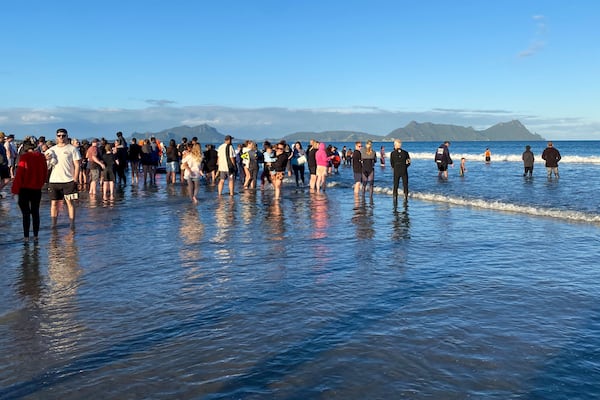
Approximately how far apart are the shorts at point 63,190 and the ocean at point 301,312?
81 cm

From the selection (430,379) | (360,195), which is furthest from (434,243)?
(360,195)

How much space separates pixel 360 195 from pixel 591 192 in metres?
9.46

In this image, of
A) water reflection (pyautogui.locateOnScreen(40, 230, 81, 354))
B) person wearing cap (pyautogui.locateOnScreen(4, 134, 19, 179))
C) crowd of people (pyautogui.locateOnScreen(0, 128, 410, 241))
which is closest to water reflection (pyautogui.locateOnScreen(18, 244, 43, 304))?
water reflection (pyautogui.locateOnScreen(40, 230, 81, 354))

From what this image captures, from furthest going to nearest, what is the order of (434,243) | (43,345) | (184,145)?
(184,145) → (434,243) → (43,345)

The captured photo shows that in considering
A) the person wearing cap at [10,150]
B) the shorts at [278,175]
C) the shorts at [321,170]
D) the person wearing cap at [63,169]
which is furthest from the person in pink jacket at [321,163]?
the person wearing cap at [10,150]

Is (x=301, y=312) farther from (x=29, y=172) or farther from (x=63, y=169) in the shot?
(x=63, y=169)

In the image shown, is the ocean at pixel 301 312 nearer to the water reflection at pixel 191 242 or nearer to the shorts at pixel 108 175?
the water reflection at pixel 191 242

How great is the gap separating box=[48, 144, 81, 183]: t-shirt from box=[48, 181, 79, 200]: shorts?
0.28 feet

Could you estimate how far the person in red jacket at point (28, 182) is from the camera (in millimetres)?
9836

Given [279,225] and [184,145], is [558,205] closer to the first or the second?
[279,225]

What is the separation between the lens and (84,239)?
33.5ft

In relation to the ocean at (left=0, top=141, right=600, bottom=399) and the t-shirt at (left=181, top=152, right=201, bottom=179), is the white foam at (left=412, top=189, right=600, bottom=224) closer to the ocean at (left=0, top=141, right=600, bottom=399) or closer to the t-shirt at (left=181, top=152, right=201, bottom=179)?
the ocean at (left=0, top=141, right=600, bottom=399)

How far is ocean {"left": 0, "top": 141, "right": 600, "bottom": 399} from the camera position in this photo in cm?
394

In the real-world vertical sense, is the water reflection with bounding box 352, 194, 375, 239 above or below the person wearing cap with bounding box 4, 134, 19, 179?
below
